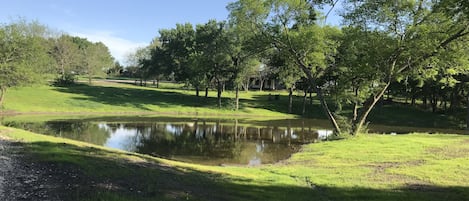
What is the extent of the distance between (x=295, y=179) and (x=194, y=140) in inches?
731

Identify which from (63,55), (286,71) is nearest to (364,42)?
(286,71)

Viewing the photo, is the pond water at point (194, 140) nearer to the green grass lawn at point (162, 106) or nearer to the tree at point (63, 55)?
the green grass lawn at point (162, 106)

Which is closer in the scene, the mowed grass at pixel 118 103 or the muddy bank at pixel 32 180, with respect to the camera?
the muddy bank at pixel 32 180

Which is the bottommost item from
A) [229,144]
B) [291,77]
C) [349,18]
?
[229,144]

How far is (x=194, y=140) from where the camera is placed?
3372 cm

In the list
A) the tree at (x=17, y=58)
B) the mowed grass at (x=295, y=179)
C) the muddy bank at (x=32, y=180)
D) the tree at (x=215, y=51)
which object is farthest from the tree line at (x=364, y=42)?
the tree at (x=17, y=58)

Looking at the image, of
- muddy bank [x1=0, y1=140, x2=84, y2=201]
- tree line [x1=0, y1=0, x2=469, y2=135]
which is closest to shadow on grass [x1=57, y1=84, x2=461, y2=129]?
tree line [x1=0, y1=0, x2=469, y2=135]

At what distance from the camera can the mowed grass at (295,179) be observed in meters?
11.7

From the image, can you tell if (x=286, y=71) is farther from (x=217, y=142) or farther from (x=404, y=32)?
(x=404, y=32)

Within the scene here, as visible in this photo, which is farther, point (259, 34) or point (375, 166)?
point (259, 34)

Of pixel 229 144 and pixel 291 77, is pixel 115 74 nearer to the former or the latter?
pixel 291 77

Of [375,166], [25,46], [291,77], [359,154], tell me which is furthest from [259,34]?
[25,46]

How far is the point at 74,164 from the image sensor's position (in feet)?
44.5

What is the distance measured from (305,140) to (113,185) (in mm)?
26606
